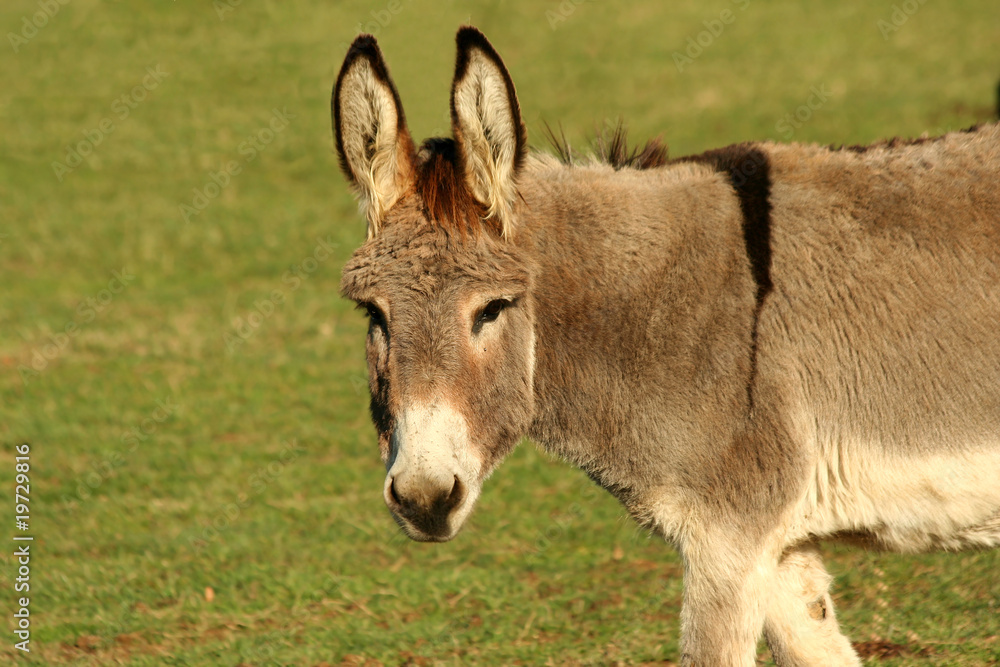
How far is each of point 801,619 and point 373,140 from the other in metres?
2.55

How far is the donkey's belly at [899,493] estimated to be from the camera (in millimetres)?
3656

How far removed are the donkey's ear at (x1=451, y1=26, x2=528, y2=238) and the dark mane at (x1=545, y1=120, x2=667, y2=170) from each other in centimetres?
64

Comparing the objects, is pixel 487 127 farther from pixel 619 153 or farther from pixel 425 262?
pixel 619 153

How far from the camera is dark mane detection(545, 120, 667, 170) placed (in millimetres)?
4254

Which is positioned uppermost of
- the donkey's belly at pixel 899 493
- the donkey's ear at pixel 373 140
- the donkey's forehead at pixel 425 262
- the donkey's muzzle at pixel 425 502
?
the donkey's ear at pixel 373 140

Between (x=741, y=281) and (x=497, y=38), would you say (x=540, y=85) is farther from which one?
(x=741, y=281)

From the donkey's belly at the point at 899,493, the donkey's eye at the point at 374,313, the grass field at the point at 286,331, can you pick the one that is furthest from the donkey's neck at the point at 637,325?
the grass field at the point at 286,331

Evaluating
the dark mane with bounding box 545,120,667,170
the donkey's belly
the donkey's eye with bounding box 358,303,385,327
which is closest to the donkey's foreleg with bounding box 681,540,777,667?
the donkey's belly

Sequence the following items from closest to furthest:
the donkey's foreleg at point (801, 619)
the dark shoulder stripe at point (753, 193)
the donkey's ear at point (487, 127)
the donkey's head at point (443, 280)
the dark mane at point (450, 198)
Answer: the donkey's head at point (443, 280) → the donkey's ear at point (487, 127) → the dark mane at point (450, 198) → the dark shoulder stripe at point (753, 193) → the donkey's foreleg at point (801, 619)

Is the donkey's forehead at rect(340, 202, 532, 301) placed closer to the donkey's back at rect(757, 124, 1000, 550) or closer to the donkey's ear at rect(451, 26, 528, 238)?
the donkey's ear at rect(451, 26, 528, 238)

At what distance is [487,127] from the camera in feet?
12.0

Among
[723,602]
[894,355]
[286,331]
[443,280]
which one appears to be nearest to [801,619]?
[723,602]

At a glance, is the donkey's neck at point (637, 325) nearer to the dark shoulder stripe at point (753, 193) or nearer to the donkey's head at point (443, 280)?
the dark shoulder stripe at point (753, 193)

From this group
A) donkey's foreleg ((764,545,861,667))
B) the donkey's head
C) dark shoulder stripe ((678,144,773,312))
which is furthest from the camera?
donkey's foreleg ((764,545,861,667))
